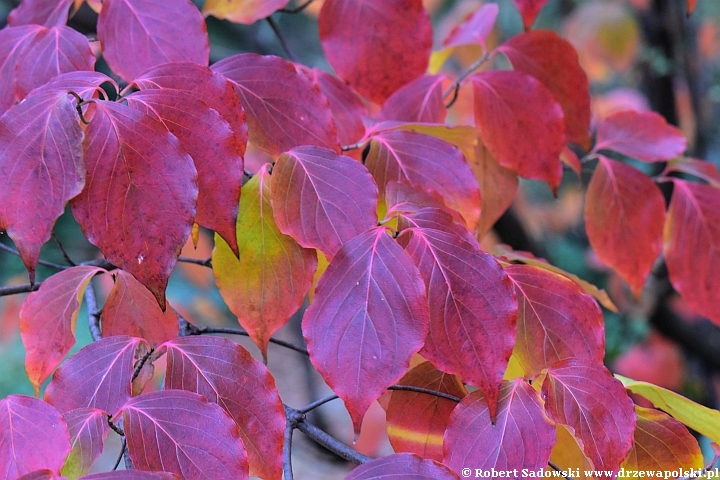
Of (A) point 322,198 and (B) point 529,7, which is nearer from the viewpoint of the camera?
(A) point 322,198

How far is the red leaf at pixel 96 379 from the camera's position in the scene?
39cm

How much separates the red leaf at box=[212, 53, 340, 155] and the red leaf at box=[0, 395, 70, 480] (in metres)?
0.24

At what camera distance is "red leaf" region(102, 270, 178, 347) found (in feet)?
1.59

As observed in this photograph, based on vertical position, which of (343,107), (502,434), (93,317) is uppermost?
(343,107)

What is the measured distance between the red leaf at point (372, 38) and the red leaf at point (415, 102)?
0.03 meters

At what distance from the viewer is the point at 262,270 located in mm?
447

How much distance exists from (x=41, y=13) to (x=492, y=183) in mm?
478

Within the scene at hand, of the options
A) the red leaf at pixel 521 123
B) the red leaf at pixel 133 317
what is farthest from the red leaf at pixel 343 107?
the red leaf at pixel 133 317

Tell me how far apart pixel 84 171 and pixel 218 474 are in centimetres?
19

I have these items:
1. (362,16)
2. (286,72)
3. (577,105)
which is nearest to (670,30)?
(577,105)

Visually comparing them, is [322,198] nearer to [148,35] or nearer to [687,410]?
[148,35]

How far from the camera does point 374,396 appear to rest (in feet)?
1.18

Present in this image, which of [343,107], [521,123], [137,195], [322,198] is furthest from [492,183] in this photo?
[137,195]

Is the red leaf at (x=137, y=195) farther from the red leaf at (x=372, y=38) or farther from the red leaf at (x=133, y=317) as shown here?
the red leaf at (x=372, y=38)
